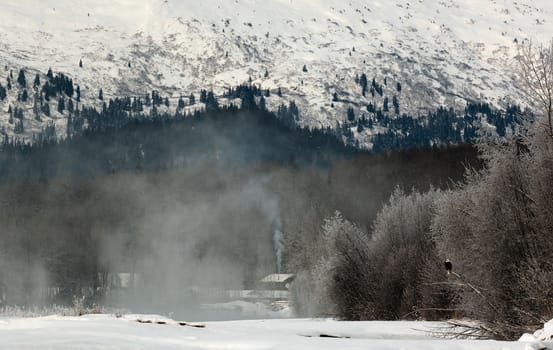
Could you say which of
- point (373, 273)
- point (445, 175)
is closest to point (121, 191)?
point (445, 175)

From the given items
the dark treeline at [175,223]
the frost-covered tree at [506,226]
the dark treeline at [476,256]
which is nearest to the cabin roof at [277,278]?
the dark treeline at [175,223]

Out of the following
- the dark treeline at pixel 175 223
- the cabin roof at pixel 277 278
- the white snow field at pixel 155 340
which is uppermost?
the dark treeline at pixel 175 223

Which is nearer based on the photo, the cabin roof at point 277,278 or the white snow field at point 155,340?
the white snow field at point 155,340

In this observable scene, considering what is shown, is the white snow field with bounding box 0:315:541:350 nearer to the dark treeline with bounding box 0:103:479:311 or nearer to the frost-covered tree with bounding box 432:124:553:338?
the frost-covered tree with bounding box 432:124:553:338

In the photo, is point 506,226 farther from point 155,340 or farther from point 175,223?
point 175,223

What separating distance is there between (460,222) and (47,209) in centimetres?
14994

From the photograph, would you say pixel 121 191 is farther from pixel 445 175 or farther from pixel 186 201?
pixel 445 175

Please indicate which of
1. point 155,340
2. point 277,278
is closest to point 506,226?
point 155,340

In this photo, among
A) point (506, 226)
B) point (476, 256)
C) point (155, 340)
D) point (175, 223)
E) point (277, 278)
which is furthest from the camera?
point (175, 223)

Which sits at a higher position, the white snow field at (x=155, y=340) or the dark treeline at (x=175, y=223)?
the dark treeline at (x=175, y=223)

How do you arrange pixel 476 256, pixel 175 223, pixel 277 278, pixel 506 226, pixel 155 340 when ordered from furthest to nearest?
pixel 175 223
pixel 277 278
pixel 476 256
pixel 506 226
pixel 155 340

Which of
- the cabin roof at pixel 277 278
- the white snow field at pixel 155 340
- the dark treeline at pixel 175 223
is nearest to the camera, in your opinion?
the white snow field at pixel 155 340

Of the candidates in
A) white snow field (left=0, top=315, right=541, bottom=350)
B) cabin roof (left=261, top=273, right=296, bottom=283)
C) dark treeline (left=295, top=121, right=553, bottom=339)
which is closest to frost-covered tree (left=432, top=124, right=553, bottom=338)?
dark treeline (left=295, top=121, right=553, bottom=339)

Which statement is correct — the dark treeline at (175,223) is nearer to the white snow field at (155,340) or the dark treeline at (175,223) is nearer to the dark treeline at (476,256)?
the dark treeline at (476,256)
